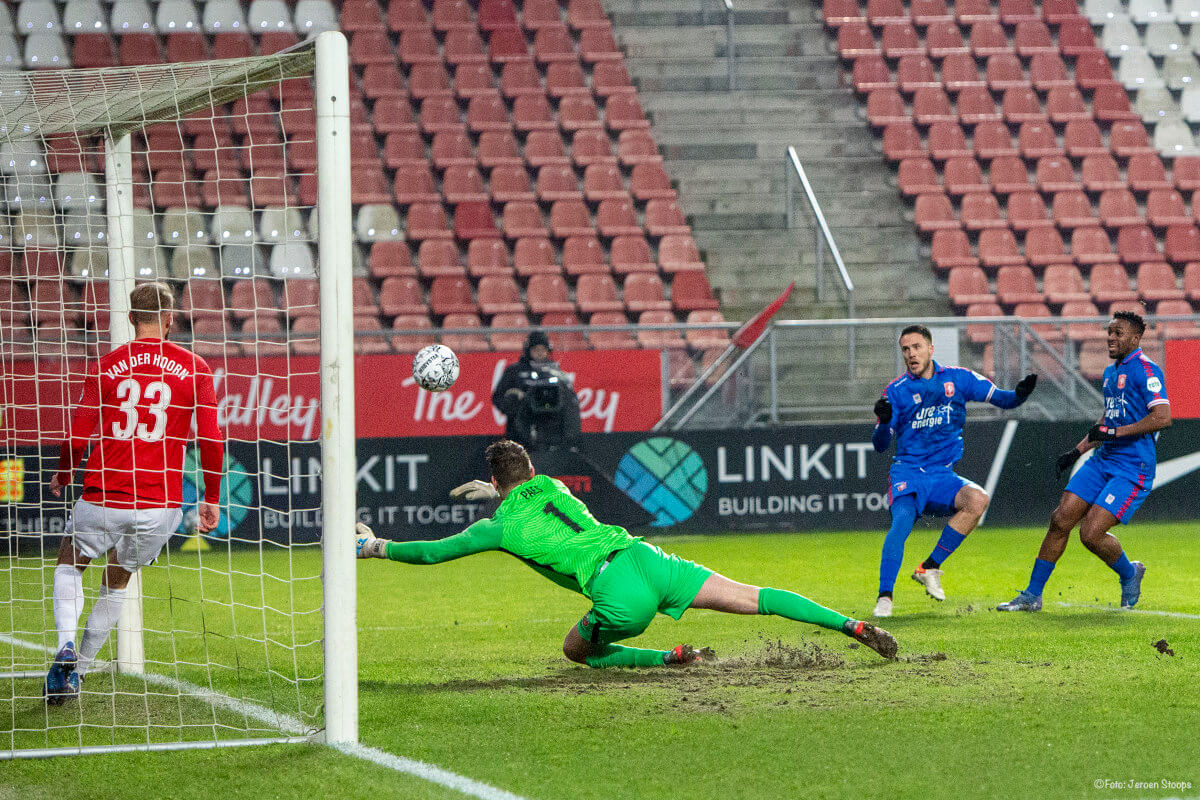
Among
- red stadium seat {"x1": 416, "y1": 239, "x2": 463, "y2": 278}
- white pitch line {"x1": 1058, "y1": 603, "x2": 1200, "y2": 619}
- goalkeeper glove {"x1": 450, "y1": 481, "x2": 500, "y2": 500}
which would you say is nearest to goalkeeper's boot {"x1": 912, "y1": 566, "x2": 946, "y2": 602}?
white pitch line {"x1": 1058, "y1": 603, "x2": 1200, "y2": 619}

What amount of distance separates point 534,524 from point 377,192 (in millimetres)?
12087

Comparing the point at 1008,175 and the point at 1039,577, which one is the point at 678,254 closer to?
the point at 1008,175

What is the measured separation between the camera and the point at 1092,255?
17672 millimetres

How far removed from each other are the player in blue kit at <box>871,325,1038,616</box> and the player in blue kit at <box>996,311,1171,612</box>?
49 centimetres

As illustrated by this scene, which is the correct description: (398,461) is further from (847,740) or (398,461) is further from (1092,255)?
(1092,255)

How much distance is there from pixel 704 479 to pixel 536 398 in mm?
1993

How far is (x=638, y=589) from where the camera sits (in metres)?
5.90

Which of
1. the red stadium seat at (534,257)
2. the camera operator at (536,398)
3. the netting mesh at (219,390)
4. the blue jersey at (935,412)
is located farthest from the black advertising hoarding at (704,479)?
the blue jersey at (935,412)

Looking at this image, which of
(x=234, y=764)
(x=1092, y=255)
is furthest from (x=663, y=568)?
(x=1092, y=255)

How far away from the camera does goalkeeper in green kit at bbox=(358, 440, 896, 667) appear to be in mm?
5910

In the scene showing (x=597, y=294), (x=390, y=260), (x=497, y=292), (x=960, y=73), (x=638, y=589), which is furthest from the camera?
(x=960, y=73)

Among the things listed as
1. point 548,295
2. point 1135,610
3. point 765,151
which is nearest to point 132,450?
point 1135,610

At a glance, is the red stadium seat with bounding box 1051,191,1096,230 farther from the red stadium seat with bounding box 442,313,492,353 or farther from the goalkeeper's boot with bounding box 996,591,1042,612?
the goalkeeper's boot with bounding box 996,591,1042,612

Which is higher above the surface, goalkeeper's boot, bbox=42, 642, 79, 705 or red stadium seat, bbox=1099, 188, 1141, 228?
red stadium seat, bbox=1099, 188, 1141, 228
